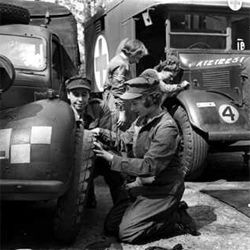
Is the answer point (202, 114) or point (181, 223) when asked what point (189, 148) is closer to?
point (202, 114)

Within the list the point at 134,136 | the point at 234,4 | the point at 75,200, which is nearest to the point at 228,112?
the point at 234,4

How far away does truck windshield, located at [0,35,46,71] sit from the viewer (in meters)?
4.42

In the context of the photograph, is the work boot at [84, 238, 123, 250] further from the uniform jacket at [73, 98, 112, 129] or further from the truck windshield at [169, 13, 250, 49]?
the truck windshield at [169, 13, 250, 49]

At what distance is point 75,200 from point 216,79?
124 inches

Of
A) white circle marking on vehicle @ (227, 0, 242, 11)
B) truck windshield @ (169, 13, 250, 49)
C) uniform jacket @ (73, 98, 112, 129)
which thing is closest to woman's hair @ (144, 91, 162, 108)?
uniform jacket @ (73, 98, 112, 129)

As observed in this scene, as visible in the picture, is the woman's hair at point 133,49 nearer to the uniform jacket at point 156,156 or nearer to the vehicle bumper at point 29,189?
the uniform jacket at point 156,156

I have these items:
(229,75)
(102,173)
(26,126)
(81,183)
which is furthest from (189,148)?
(26,126)

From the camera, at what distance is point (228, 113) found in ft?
17.1

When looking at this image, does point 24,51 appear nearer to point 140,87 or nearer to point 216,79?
point 140,87

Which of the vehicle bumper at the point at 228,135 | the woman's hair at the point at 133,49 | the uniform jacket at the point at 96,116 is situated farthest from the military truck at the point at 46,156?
the vehicle bumper at the point at 228,135

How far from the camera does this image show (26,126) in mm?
2955

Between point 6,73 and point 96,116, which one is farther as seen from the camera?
point 96,116

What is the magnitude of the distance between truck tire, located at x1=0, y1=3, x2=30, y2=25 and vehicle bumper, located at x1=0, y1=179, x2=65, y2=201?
7.78 ft

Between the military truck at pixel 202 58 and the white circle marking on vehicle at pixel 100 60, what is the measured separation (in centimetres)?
82
